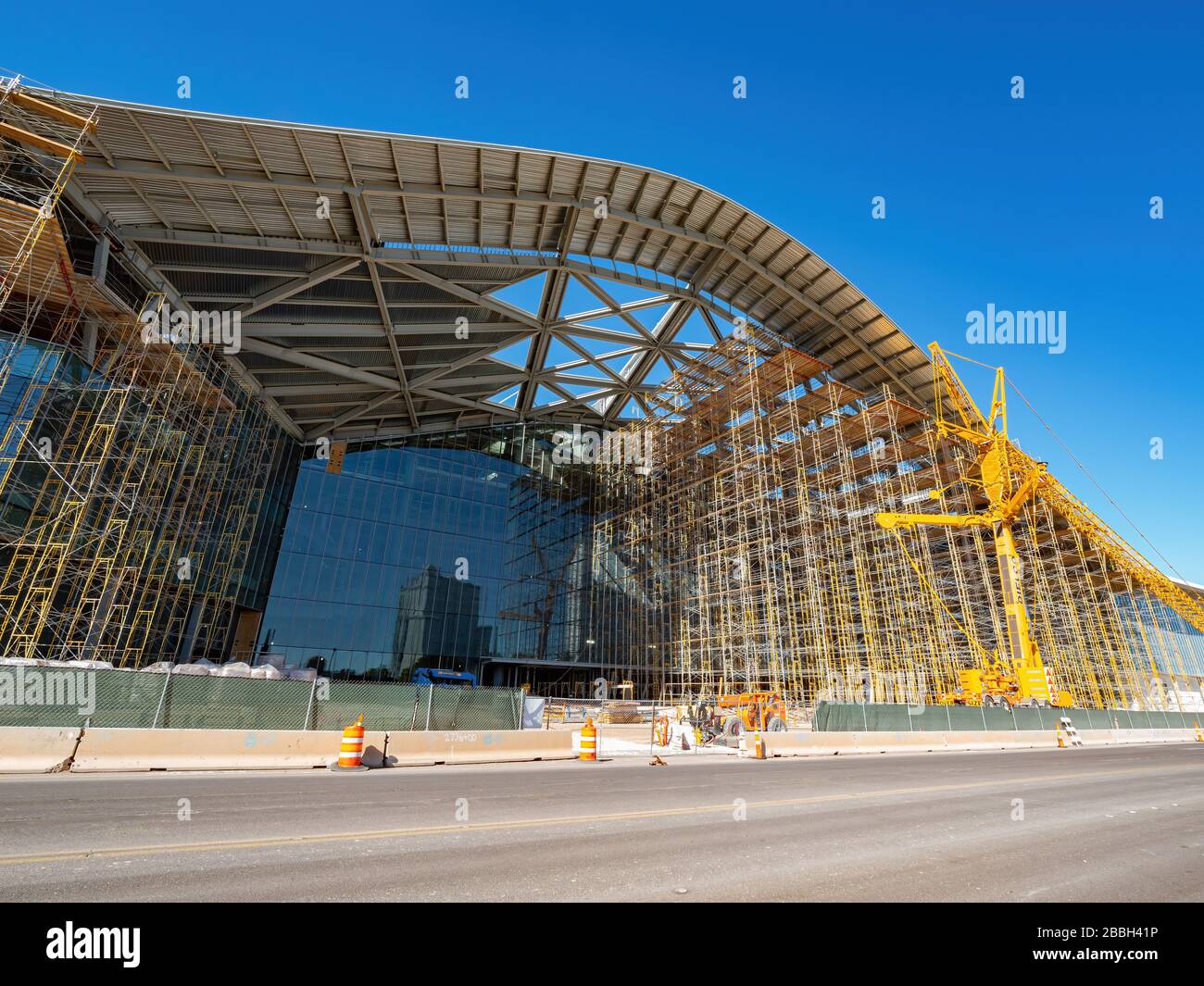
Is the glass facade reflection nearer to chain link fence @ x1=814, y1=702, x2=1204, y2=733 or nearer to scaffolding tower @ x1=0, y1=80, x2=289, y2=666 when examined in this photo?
scaffolding tower @ x1=0, y1=80, x2=289, y2=666

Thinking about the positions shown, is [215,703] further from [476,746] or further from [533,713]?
[533,713]

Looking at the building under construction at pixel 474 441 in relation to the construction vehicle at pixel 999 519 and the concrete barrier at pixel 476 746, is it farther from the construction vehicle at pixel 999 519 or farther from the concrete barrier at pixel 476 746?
the concrete barrier at pixel 476 746

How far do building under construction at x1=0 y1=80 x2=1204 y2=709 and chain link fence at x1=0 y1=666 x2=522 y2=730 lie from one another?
9753 mm

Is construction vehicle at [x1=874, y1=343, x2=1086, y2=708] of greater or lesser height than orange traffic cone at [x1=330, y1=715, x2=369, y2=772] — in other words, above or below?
above

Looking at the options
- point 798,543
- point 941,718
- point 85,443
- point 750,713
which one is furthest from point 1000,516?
point 85,443

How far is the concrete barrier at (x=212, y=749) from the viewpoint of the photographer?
1030cm

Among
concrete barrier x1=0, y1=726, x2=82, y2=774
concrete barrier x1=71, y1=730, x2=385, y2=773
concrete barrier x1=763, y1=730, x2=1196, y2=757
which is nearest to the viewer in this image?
concrete barrier x1=0, y1=726, x2=82, y2=774

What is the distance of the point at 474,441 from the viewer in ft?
135

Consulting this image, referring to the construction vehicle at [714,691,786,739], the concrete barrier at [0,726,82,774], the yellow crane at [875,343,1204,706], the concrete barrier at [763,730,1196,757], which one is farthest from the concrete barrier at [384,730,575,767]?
the yellow crane at [875,343,1204,706]

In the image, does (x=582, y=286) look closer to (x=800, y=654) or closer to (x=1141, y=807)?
(x=800, y=654)

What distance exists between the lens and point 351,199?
856 inches

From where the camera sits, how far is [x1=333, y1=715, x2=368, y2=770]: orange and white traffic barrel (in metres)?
11.9
